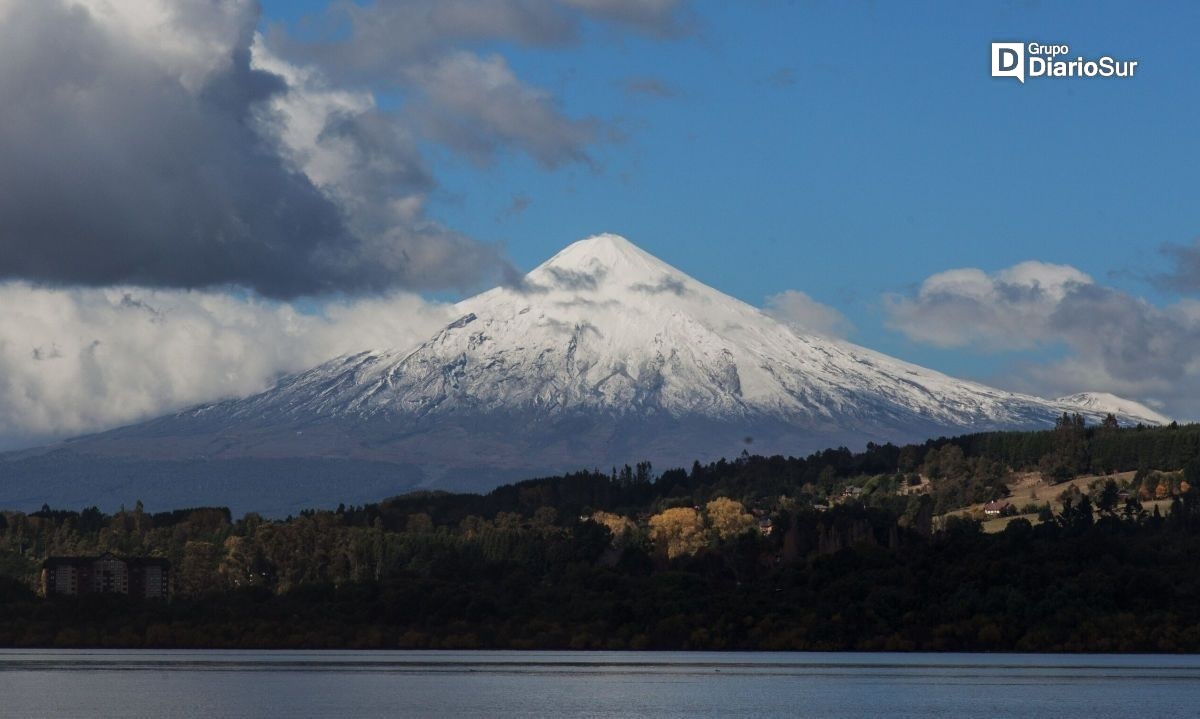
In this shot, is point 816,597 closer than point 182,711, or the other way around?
point 182,711

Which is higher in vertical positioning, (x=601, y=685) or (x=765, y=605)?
(x=765, y=605)

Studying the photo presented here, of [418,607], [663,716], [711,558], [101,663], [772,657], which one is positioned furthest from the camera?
[711,558]

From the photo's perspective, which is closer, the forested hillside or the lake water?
the lake water

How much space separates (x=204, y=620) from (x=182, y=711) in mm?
89277

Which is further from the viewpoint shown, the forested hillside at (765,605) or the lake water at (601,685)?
the forested hillside at (765,605)

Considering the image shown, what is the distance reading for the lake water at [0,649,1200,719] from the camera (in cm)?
10288

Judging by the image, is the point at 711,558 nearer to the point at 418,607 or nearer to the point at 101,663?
the point at 418,607

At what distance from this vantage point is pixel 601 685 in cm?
12256

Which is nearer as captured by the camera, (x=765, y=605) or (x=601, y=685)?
(x=601, y=685)

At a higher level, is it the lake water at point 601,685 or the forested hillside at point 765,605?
the forested hillside at point 765,605

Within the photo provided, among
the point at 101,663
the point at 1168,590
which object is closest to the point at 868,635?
the point at 1168,590

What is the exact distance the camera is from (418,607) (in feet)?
598

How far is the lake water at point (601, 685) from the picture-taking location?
10288 centimetres

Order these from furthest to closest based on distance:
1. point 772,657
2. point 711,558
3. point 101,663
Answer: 1. point 711,558
2. point 772,657
3. point 101,663
